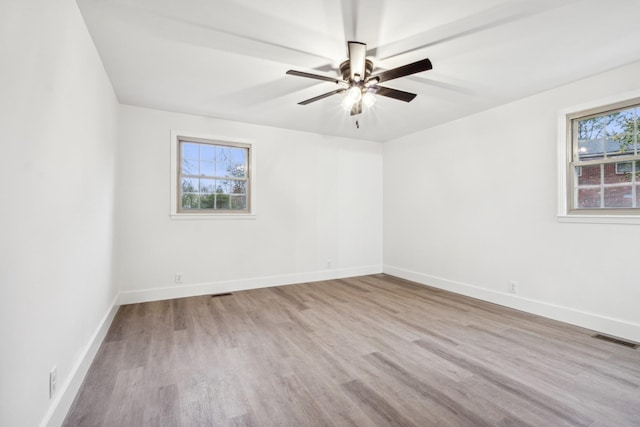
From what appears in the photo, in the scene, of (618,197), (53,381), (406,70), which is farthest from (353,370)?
(618,197)

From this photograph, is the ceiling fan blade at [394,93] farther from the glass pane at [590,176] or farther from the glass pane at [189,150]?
the glass pane at [189,150]

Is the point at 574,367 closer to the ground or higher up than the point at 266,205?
closer to the ground

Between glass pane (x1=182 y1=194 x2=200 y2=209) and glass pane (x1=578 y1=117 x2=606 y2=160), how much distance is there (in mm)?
4803

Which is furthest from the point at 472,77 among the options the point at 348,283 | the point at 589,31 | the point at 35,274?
the point at 35,274

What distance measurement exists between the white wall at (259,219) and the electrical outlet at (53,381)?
227cm

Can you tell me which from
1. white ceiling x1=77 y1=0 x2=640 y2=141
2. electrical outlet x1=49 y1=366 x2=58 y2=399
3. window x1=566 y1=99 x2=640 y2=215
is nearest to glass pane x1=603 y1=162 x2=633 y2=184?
window x1=566 y1=99 x2=640 y2=215

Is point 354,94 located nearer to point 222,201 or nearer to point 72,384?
point 222,201

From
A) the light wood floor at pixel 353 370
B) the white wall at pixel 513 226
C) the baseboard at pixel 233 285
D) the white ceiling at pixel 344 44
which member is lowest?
the light wood floor at pixel 353 370

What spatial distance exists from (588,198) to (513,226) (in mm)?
767

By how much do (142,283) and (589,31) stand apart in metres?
5.25

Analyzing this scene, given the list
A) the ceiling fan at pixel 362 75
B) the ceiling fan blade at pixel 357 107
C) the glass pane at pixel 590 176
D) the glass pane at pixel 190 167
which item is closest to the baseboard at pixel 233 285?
the glass pane at pixel 190 167

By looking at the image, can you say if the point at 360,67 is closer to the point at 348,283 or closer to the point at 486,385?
the point at 486,385

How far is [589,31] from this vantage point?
221 centimetres

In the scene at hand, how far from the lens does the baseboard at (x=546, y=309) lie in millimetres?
2746
